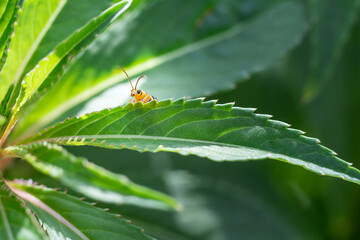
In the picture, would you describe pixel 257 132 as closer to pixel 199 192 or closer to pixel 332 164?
pixel 332 164

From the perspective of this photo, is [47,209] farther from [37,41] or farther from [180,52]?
[180,52]

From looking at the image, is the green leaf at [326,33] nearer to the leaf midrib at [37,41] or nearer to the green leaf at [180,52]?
the green leaf at [180,52]

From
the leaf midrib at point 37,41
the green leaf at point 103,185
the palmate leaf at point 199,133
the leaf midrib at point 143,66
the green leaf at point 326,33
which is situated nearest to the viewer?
the green leaf at point 103,185

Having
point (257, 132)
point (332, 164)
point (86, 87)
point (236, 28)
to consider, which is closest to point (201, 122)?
point (257, 132)

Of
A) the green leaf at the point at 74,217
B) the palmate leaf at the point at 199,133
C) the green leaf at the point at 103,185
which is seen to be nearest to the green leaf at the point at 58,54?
the palmate leaf at the point at 199,133

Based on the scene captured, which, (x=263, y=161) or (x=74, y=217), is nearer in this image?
(x=74, y=217)

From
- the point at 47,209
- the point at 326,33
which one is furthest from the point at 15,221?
the point at 326,33
